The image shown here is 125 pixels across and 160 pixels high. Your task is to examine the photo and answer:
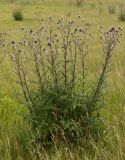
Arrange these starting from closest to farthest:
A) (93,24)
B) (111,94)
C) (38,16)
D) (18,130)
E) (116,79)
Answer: (18,130) < (111,94) < (116,79) < (93,24) < (38,16)

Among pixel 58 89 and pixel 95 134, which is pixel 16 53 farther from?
pixel 95 134

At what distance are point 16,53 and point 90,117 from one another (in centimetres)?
97

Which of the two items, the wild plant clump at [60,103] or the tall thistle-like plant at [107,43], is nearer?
the tall thistle-like plant at [107,43]

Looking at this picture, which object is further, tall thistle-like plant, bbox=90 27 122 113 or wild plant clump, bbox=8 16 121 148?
wild plant clump, bbox=8 16 121 148

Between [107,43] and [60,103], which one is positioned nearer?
[107,43]

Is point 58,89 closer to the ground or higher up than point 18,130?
higher up

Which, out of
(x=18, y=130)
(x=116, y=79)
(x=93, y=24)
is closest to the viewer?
(x=18, y=130)

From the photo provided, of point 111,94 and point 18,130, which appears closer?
point 18,130

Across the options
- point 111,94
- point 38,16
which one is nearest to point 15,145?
point 111,94

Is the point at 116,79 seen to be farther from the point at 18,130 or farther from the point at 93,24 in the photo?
the point at 93,24

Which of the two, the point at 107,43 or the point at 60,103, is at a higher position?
the point at 107,43

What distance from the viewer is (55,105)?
480 cm

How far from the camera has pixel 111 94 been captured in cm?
631

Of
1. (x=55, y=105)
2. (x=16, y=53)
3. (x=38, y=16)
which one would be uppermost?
(x=16, y=53)
